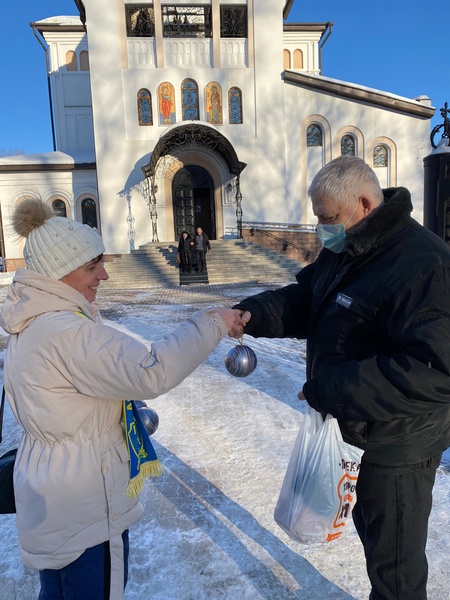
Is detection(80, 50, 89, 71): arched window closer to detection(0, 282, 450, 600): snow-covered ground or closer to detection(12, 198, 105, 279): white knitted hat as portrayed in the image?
detection(0, 282, 450, 600): snow-covered ground

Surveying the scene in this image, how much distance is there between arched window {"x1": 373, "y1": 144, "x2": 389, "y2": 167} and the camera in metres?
20.9

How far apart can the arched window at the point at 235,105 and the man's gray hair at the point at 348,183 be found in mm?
19571

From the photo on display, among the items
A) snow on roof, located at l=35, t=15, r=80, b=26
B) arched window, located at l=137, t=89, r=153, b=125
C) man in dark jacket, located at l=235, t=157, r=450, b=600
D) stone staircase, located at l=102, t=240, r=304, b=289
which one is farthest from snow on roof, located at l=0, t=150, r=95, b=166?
man in dark jacket, located at l=235, t=157, r=450, b=600

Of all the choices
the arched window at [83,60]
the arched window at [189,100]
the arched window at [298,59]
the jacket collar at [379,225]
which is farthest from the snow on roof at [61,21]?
the jacket collar at [379,225]

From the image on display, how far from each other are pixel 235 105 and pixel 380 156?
7.66 m

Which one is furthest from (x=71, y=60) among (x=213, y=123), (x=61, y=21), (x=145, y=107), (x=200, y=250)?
(x=200, y=250)

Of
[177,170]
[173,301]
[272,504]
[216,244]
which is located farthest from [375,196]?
[177,170]

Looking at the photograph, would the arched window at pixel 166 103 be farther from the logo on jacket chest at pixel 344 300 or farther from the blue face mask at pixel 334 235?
the logo on jacket chest at pixel 344 300

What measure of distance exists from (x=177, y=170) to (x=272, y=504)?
61.2 feet

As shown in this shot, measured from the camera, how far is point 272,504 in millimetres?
2781

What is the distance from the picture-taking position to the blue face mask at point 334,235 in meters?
1.69

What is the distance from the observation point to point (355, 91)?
19953 millimetres

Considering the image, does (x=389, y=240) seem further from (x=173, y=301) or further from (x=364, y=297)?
(x=173, y=301)

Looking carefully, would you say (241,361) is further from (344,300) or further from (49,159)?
(49,159)
